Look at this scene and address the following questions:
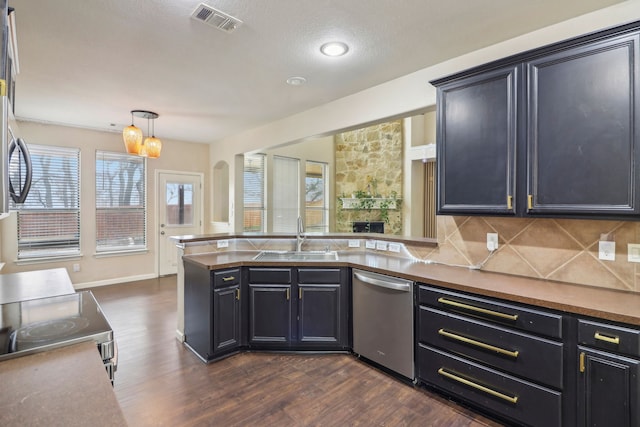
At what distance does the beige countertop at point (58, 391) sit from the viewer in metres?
0.76

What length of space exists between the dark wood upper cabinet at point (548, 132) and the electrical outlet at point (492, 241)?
0.37 m

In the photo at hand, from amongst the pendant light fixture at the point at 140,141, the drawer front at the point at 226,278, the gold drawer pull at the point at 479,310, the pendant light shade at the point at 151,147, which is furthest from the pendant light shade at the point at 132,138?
Answer: the gold drawer pull at the point at 479,310

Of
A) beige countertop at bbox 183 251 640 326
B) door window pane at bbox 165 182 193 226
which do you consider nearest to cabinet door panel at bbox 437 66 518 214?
beige countertop at bbox 183 251 640 326

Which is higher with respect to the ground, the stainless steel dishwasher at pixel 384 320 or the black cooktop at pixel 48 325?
the black cooktop at pixel 48 325

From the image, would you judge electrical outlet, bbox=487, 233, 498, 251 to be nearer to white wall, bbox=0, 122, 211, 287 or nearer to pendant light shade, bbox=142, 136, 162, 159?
pendant light shade, bbox=142, 136, 162, 159

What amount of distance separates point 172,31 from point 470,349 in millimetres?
2982

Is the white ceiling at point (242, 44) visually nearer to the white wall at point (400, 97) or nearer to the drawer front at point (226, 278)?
the white wall at point (400, 97)

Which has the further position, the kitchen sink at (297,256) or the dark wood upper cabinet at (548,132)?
the kitchen sink at (297,256)

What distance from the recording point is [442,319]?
7.29 feet

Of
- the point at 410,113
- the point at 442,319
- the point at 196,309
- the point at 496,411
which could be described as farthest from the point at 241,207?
the point at 496,411

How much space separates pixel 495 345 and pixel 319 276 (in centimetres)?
147

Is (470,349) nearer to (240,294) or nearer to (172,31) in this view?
(240,294)

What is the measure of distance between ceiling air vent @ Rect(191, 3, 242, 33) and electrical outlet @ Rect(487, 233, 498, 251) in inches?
94.6

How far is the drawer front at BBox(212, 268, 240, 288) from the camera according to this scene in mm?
2795
